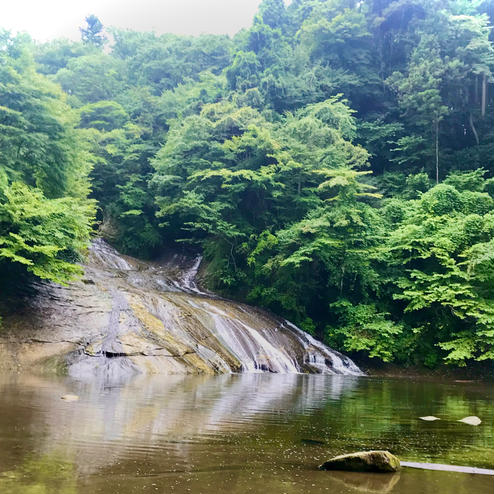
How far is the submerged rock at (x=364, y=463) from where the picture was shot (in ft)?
14.3

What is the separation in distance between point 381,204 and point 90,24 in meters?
53.7

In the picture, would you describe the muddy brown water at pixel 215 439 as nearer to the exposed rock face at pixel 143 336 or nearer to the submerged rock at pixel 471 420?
the submerged rock at pixel 471 420

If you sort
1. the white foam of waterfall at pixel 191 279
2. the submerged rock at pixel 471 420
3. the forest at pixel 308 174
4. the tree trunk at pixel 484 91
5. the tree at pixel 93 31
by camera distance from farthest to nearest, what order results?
the tree at pixel 93 31 < the tree trunk at pixel 484 91 < the white foam of waterfall at pixel 191 279 < the forest at pixel 308 174 < the submerged rock at pixel 471 420

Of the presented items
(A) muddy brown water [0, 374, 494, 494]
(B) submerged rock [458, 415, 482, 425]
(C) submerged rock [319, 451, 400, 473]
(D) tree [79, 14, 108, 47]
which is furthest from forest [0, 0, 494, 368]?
(D) tree [79, 14, 108, 47]

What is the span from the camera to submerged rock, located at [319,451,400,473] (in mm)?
4371

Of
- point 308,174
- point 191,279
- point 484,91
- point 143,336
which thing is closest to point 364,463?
point 143,336

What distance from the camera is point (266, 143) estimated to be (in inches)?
913

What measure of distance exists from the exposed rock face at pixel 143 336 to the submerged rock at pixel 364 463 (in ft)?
26.7

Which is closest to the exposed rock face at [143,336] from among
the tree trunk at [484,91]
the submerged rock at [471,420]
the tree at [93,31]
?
the submerged rock at [471,420]

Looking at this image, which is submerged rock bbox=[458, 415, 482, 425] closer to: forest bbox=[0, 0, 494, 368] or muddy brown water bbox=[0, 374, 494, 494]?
muddy brown water bbox=[0, 374, 494, 494]

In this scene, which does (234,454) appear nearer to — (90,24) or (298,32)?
(298,32)

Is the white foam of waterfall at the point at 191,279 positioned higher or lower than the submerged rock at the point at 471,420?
higher

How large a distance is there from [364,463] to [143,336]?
404 inches

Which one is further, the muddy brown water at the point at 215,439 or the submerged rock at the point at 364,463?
the submerged rock at the point at 364,463
